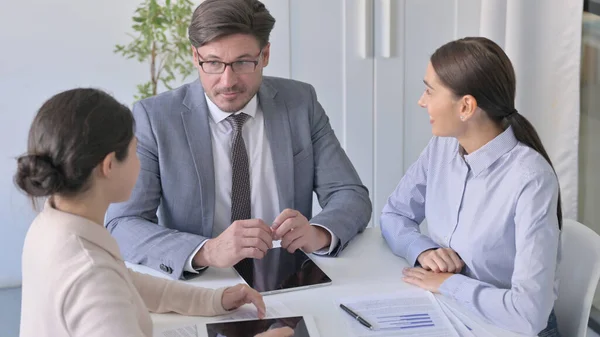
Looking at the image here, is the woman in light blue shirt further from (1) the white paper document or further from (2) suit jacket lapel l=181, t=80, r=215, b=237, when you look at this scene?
(2) suit jacket lapel l=181, t=80, r=215, b=237

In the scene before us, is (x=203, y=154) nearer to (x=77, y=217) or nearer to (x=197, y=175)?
(x=197, y=175)

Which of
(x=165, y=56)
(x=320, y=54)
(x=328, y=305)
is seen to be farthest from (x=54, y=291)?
(x=320, y=54)

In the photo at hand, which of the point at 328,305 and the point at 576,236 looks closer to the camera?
the point at 328,305

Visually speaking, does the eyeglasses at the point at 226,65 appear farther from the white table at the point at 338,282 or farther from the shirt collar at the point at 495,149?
the shirt collar at the point at 495,149

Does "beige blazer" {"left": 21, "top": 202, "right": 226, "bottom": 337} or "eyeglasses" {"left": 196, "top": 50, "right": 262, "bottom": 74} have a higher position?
"eyeglasses" {"left": 196, "top": 50, "right": 262, "bottom": 74}

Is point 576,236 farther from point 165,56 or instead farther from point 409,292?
point 165,56

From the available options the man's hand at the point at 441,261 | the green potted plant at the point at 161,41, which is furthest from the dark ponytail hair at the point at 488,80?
the green potted plant at the point at 161,41

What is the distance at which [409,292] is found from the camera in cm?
165

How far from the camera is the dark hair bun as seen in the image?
118cm

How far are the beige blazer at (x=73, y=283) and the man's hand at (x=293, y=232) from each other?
0.57m

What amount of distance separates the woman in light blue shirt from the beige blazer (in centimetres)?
73

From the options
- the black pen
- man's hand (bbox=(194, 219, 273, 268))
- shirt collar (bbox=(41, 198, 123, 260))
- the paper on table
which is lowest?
the black pen

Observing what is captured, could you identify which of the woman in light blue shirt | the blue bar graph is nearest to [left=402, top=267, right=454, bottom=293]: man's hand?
the woman in light blue shirt

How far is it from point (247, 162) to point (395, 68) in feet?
4.52
